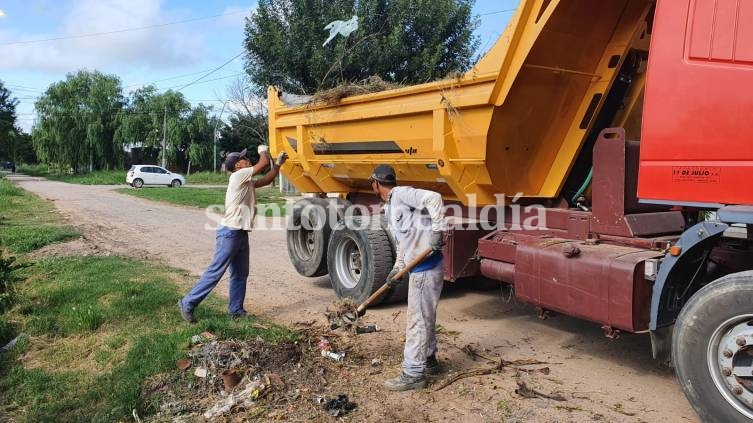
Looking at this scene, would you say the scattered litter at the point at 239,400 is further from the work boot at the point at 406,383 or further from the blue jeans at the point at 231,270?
the blue jeans at the point at 231,270

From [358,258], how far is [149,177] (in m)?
32.1

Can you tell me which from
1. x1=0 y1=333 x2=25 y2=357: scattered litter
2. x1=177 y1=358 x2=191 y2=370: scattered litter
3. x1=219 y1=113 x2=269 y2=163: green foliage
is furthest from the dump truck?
x1=219 y1=113 x2=269 y2=163: green foliage

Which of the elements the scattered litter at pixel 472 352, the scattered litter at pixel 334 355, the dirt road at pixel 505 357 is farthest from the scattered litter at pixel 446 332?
the scattered litter at pixel 334 355

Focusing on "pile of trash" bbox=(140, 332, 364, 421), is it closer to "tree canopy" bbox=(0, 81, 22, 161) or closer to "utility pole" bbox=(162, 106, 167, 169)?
"utility pole" bbox=(162, 106, 167, 169)

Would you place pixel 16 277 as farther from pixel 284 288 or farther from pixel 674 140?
pixel 674 140

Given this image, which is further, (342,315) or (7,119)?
(7,119)

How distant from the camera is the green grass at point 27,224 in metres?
10.4

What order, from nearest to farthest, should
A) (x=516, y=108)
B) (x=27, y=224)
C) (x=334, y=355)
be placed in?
(x=334, y=355) < (x=516, y=108) < (x=27, y=224)

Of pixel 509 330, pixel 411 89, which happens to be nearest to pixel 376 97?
pixel 411 89

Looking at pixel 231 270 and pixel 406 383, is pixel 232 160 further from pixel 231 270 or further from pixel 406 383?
pixel 406 383

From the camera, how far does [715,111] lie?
126 inches

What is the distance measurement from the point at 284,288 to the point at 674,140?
5.12 metres

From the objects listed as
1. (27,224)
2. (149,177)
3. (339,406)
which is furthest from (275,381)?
(149,177)

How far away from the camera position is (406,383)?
400 centimetres
